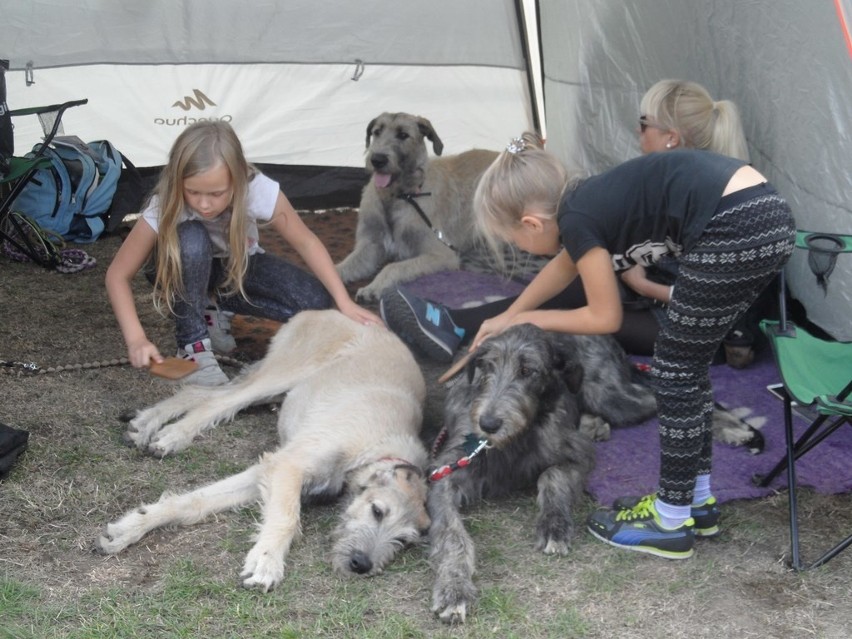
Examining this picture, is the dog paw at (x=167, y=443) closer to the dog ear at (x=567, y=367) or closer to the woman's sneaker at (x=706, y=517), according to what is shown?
the dog ear at (x=567, y=367)

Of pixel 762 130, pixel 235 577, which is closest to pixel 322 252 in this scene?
pixel 235 577

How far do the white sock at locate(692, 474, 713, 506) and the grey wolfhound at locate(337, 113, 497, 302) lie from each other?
3.13 metres

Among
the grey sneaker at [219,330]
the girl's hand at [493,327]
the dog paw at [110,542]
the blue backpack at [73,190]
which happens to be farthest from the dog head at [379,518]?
the blue backpack at [73,190]

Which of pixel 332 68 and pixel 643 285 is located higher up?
pixel 332 68

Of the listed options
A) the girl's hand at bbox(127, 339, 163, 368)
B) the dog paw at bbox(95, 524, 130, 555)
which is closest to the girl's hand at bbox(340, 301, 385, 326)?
the girl's hand at bbox(127, 339, 163, 368)

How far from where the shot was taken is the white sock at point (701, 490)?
313cm

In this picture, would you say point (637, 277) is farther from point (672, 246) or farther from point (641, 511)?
point (641, 511)

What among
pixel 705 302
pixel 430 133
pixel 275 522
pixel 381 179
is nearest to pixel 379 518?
pixel 275 522

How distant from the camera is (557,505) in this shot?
10.7 feet

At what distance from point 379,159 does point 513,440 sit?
3.29m

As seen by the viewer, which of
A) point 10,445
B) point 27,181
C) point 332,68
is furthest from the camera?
point 332,68

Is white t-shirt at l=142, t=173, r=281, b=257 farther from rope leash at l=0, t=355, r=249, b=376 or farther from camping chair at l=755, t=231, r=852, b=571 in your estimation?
camping chair at l=755, t=231, r=852, b=571

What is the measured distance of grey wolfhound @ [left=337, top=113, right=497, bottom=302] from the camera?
6234mm

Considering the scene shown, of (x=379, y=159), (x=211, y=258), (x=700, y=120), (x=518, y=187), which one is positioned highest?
(x=518, y=187)
